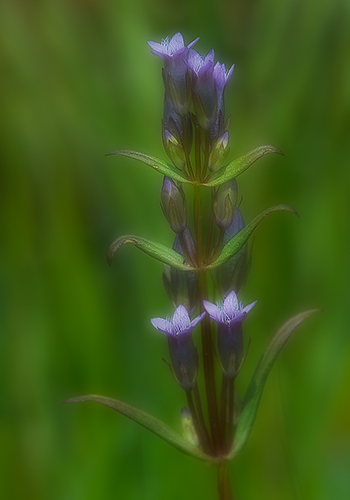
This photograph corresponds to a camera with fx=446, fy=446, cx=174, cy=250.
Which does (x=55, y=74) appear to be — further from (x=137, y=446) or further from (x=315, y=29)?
(x=137, y=446)

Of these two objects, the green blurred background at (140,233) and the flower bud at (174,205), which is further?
the green blurred background at (140,233)

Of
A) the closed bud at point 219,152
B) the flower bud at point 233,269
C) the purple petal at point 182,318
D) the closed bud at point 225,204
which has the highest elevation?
the closed bud at point 219,152

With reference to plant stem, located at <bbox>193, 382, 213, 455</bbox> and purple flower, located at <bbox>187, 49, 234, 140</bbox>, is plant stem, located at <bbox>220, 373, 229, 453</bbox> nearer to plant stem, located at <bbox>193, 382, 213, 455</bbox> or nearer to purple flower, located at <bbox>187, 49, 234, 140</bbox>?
plant stem, located at <bbox>193, 382, 213, 455</bbox>

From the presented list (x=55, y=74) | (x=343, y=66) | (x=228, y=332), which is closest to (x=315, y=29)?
(x=343, y=66)

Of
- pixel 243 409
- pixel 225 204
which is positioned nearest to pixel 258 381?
pixel 243 409

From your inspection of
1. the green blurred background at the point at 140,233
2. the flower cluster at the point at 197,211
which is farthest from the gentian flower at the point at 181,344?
the green blurred background at the point at 140,233

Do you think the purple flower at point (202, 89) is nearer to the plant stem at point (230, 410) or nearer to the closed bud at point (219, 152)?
the closed bud at point (219, 152)

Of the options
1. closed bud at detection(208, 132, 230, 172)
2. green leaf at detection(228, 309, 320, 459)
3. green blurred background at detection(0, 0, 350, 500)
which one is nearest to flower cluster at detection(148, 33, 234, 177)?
closed bud at detection(208, 132, 230, 172)
